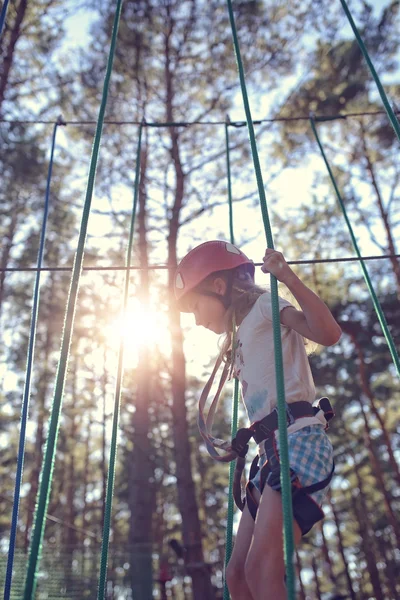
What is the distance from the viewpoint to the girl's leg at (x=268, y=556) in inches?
47.0

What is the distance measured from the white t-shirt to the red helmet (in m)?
0.19

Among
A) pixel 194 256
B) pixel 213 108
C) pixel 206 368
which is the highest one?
pixel 213 108

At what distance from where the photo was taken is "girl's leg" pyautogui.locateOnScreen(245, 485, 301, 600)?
3.92ft

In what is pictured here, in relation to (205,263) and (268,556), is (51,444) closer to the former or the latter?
(268,556)

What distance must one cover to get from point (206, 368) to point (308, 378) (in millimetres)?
6400

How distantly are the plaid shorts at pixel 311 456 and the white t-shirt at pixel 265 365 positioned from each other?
24 mm

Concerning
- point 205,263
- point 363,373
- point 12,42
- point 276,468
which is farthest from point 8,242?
point 276,468

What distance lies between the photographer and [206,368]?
308 inches

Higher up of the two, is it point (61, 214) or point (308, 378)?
point (61, 214)

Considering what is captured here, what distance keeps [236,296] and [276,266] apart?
339 mm

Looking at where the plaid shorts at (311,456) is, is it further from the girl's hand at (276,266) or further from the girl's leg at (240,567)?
the girl's hand at (276,266)

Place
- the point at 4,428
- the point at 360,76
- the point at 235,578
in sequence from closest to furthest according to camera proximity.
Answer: the point at 235,578 → the point at 360,76 → the point at 4,428

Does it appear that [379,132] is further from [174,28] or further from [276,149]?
[174,28]

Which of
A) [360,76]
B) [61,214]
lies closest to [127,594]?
[61,214]
